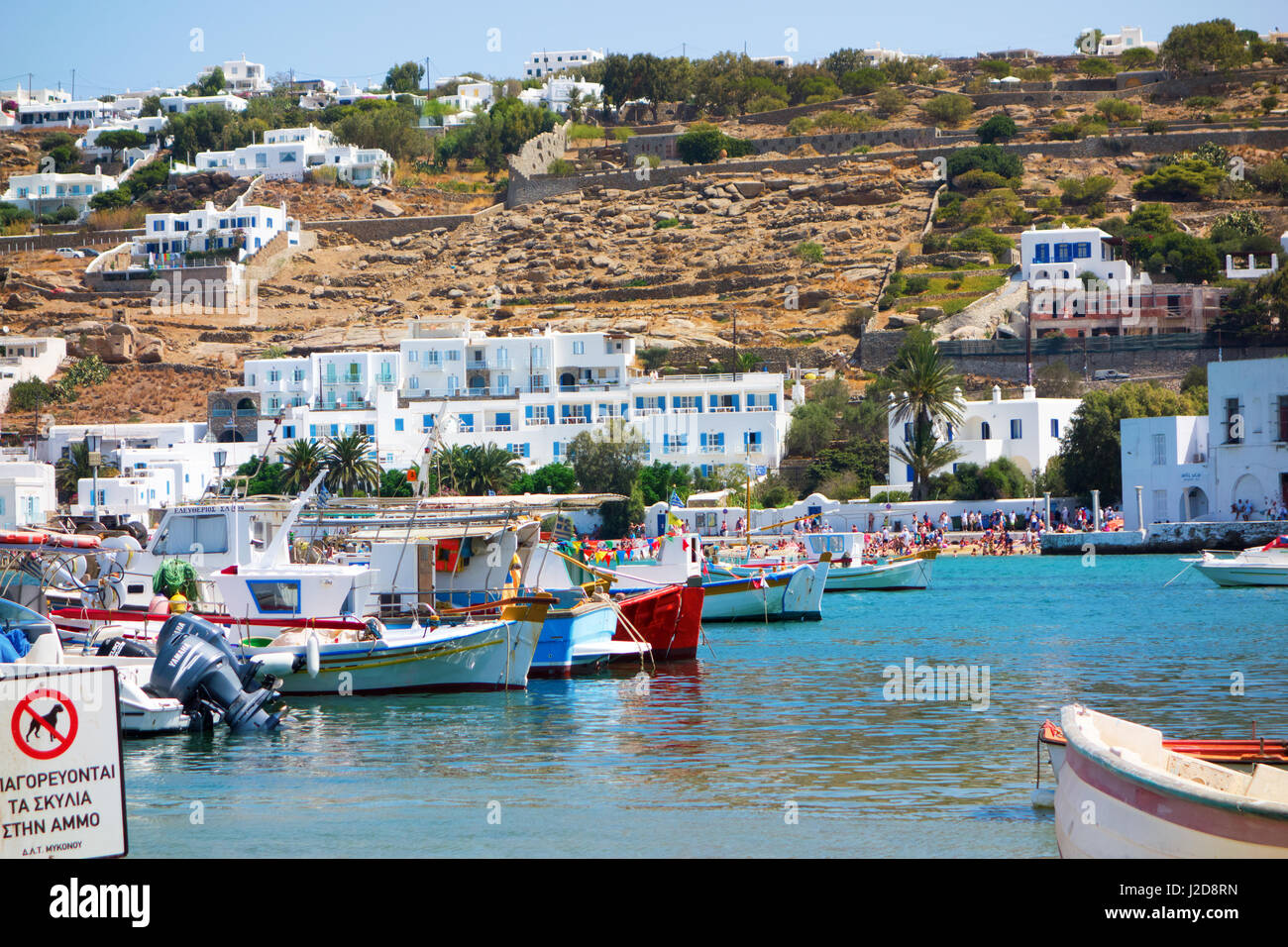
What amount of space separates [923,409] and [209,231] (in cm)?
5682

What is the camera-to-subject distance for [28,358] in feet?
285

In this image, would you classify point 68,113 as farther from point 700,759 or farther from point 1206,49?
point 700,759

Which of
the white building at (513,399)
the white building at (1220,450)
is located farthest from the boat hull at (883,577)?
the white building at (513,399)

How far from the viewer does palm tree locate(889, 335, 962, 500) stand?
203 feet

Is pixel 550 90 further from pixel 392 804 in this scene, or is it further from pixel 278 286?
pixel 392 804

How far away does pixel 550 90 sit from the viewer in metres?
146

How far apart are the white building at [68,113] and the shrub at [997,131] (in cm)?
8217

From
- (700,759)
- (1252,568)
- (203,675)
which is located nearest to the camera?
(700,759)

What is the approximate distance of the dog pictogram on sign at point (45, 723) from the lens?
739cm

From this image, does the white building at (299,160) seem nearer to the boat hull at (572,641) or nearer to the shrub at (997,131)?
the shrub at (997,131)

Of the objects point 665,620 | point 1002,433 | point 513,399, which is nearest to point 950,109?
point 513,399

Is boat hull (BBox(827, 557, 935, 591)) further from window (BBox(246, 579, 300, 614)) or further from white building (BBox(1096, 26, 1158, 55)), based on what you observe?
white building (BBox(1096, 26, 1158, 55))

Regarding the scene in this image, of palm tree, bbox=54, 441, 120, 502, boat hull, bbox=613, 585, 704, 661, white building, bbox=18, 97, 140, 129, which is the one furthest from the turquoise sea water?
white building, bbox=18, 97, 140, 129

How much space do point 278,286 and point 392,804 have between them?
89.5m
